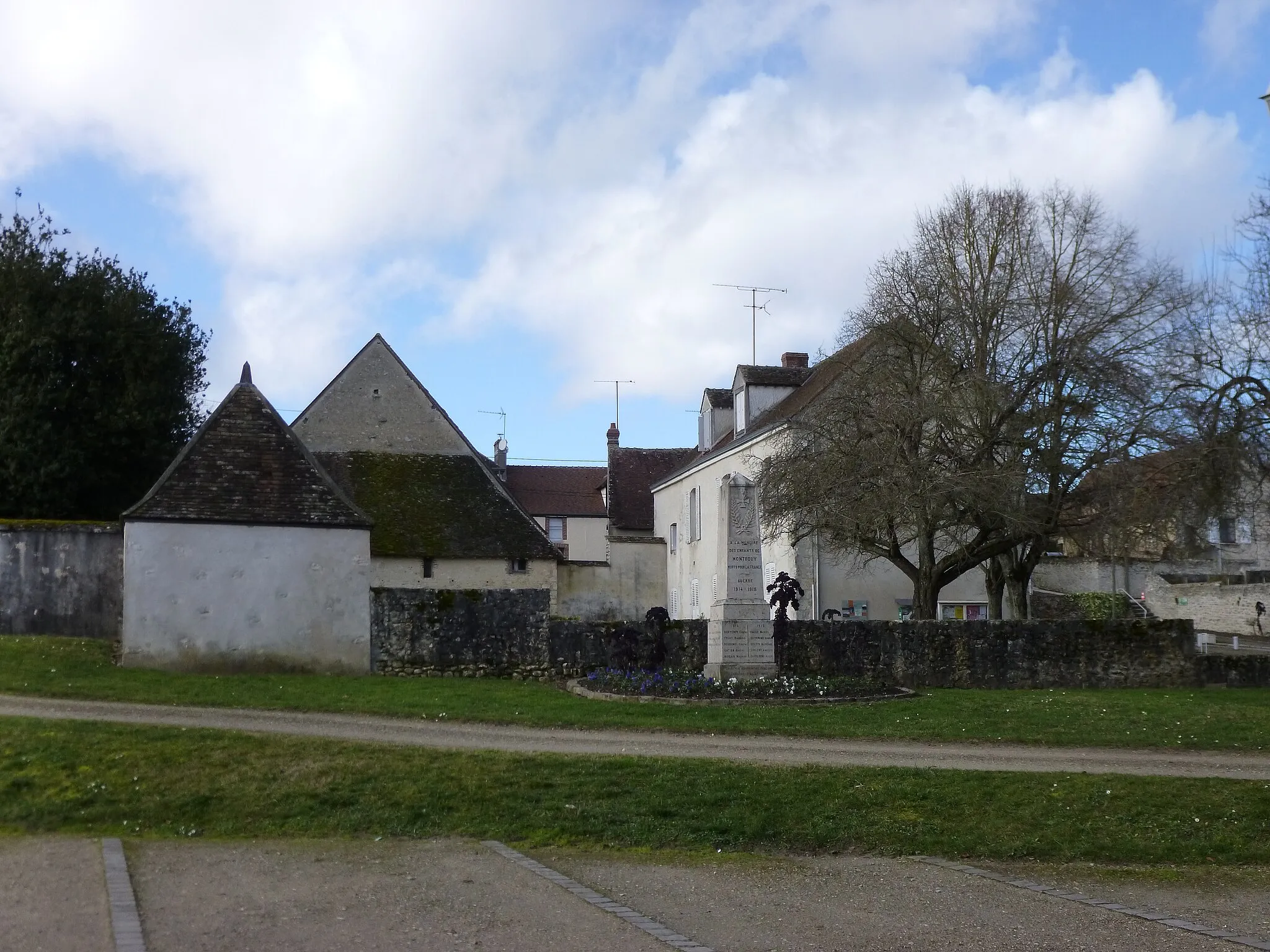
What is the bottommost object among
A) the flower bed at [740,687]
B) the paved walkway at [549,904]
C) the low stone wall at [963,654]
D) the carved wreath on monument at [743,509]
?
the paved walkway at [549,904]

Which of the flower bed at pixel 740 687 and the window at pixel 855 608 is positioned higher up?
the window at pixel 855 608

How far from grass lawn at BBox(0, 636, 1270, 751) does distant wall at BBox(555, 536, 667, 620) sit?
13.3 m

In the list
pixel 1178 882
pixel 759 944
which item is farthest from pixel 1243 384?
pixel 759 944

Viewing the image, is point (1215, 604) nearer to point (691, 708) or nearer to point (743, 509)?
point (743, 509)

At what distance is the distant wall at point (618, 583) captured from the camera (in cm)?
3641

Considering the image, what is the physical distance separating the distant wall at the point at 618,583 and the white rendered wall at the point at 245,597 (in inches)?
405

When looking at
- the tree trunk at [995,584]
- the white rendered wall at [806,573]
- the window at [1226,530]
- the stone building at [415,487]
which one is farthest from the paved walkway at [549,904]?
the tree trunk at [995,584]

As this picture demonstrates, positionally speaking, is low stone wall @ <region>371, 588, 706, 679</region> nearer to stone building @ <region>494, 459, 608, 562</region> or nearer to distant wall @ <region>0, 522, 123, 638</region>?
distant wall @ <region>0, 522, 123, 638</region>

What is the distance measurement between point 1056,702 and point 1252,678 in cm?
678

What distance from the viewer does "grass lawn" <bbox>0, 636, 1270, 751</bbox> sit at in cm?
1659

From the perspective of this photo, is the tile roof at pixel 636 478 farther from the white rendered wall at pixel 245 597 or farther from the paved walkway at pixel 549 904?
the paved walkway at pixel 549 904

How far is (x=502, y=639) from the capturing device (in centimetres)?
2445

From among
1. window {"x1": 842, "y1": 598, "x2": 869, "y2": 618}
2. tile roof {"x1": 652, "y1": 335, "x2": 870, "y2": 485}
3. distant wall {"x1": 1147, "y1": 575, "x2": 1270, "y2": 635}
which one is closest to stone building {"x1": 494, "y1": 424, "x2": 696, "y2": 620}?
tile roof {"x1": 652, "y1": 335, "x2": 870, "y2": 485}

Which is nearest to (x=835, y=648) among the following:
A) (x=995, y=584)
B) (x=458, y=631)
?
(x=458, y=631)
